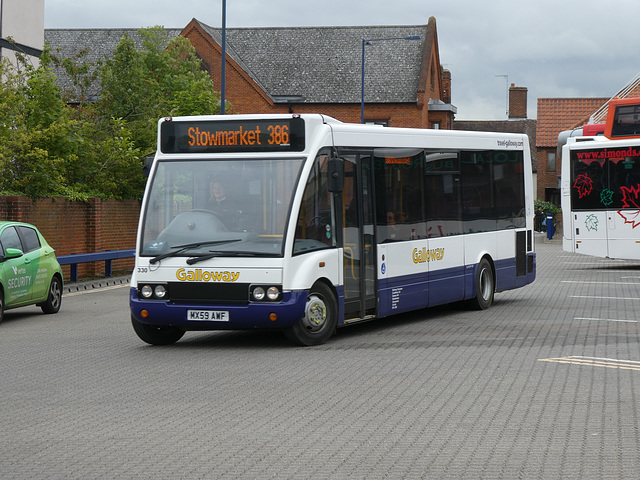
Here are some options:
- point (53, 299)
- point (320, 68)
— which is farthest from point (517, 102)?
point (53, 299)

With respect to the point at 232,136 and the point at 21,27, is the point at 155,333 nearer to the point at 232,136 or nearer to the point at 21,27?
the point at 232,136

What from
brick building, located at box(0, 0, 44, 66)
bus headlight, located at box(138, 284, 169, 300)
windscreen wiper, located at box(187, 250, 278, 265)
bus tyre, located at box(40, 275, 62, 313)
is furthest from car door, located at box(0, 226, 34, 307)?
brick building, located at box(0, 0, 44, 66)

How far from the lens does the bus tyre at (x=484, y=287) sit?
16516 mm

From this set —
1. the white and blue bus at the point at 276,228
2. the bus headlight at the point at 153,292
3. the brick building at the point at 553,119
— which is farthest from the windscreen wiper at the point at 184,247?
the brick building at the point at 553,119

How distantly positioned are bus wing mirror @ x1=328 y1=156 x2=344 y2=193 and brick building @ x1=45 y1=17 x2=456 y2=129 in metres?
48.8

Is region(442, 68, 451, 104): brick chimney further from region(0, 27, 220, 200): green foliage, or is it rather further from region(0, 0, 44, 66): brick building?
region(0, 0, 44, 66): brick building

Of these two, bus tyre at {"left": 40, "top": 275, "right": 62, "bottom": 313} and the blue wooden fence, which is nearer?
bus tyre at {"left": 40, "top": 275, "right": 62, "bottom": 313}

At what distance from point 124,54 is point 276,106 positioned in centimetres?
2890

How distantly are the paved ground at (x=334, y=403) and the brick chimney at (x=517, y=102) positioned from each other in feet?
282

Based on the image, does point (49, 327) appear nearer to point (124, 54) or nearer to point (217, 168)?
point (217, 168)

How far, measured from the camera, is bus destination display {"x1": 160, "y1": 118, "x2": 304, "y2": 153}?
1226cm

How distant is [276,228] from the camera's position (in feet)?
38.7

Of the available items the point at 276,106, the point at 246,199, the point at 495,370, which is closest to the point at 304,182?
the point at 246,199

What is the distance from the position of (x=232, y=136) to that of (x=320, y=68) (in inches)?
2077
